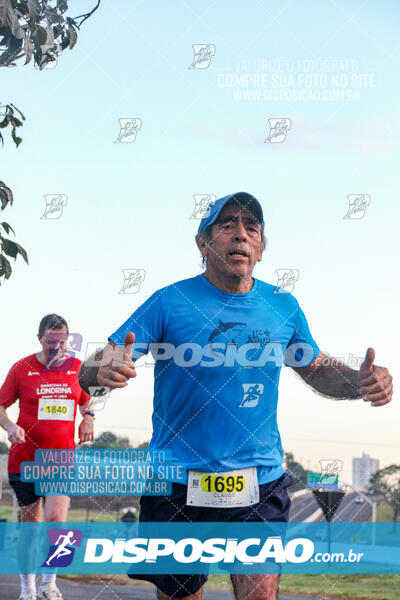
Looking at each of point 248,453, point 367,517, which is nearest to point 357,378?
point 248,453

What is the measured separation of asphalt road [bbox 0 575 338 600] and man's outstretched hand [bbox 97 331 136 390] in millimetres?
4601

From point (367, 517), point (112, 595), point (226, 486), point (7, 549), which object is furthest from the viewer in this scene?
point (367, 517)

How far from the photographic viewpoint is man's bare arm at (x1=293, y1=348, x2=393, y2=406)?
4.48m

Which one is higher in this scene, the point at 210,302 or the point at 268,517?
the point at 210,302

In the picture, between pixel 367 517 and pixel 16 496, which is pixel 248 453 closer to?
pixel 16 496

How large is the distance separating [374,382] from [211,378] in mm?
804

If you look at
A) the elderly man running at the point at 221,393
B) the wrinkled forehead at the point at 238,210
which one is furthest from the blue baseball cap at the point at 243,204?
the elderly man running at the point at 221,393

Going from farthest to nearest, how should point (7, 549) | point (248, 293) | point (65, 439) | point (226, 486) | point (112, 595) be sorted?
point (7, 549) < point (112, 595) < point (65, 439) < point (248, 293) < point (226, 486)

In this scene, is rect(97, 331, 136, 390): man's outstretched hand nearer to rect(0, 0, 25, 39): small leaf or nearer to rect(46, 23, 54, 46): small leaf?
rect(0, 0, 25, 39): small leaf

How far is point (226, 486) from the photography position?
4555 millimetres

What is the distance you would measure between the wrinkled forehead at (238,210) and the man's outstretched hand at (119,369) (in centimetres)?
108

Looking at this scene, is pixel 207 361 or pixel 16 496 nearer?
pixel 207 361

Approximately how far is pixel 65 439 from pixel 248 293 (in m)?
3.05

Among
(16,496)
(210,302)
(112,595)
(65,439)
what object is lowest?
(112,595)
